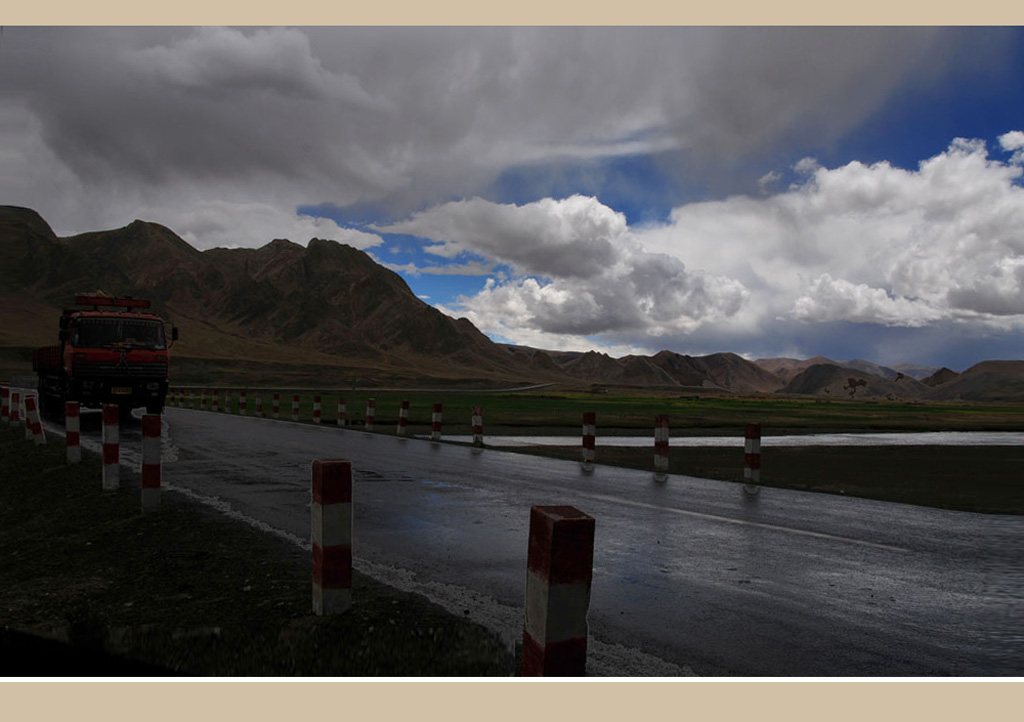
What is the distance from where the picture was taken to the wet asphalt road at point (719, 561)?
159 inches

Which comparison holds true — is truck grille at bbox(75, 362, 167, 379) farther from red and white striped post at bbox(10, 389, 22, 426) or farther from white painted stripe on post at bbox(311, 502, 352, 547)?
white painted stripe on post at bbox(311, 502, 352, 547)

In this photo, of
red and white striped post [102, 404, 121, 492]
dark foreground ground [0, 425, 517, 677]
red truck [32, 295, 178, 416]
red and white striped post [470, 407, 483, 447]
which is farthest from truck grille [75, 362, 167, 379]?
dark foreground ground [0, 425, 517, 677]

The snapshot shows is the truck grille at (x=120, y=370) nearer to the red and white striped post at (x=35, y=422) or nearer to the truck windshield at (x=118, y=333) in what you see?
the truck windshield at (x=118, y=333)

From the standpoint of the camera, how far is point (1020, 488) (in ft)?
35.2

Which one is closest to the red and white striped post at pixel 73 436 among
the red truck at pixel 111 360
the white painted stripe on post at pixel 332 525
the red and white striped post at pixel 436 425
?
the red and white striped post at pixel 436 425

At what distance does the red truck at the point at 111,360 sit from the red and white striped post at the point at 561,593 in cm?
2060

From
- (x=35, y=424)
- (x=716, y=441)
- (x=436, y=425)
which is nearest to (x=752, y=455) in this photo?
(x=436, y=425)

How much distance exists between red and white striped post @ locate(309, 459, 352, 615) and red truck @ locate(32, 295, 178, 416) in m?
18.7

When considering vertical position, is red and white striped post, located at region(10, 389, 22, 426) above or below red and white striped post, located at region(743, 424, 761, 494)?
below

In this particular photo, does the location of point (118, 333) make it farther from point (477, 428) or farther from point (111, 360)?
point (477, 428)

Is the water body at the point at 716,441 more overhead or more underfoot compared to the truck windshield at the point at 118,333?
more underfoot

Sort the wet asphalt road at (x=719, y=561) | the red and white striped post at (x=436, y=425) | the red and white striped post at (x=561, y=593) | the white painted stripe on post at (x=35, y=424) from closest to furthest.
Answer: the red and white striped post at (x=561, y=593) < the wet asphalt road at (x=719, y=561) < the white painted stripe on post at (x=35, y=424) < the red and white striped post at (x=436, y=425)

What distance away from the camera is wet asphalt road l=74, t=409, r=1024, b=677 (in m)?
4.04

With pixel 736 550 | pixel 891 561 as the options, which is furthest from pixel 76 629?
pixel 891 561
